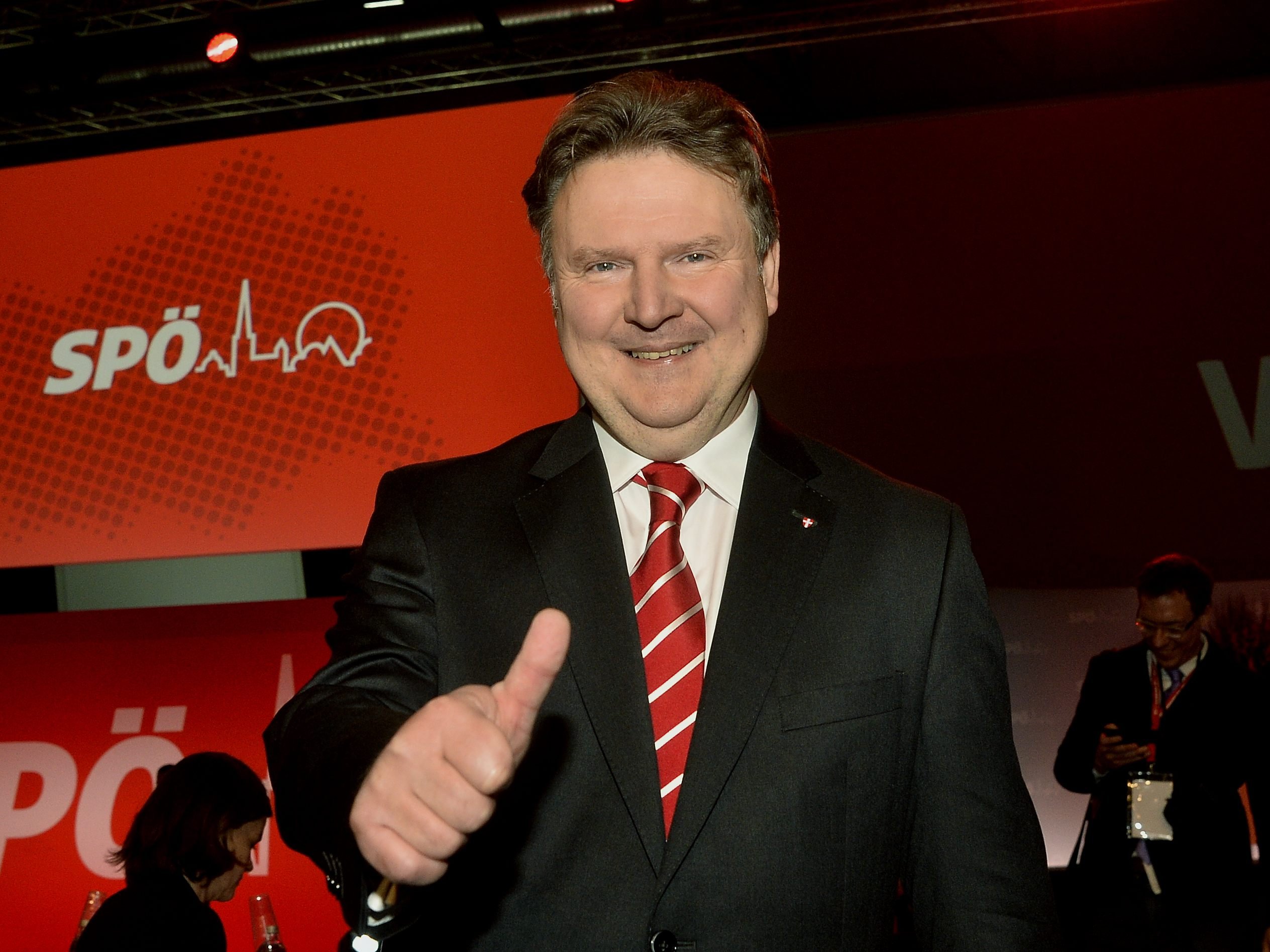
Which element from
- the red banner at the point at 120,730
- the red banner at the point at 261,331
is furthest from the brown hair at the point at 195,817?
the red banner at the point at 120,730

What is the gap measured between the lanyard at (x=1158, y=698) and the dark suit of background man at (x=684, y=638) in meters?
2.81

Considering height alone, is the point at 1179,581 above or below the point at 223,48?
below

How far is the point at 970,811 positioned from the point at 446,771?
2.52 ft

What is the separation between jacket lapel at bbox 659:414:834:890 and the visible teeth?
0.58 feet

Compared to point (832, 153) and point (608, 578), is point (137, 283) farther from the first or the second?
point (608, 578)

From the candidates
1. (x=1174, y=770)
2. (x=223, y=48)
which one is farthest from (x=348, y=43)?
(x=1174, y=770)

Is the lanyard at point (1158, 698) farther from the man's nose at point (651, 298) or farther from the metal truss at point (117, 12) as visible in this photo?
the metal truss at point (117, 12)

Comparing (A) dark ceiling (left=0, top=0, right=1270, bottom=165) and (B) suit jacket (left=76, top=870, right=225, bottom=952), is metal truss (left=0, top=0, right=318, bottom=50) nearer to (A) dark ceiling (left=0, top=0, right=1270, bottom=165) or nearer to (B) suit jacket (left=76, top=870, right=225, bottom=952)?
(A) dark ceiling (left=0, top=0, right=1270, bottom=165)

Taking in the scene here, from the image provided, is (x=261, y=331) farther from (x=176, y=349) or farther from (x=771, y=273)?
(x=771, y=273)

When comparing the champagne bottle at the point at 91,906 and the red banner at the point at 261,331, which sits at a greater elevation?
the red banner at the point at 261,331

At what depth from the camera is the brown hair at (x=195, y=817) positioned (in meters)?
3.26

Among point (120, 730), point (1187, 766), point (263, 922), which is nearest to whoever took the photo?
point (263, 922)

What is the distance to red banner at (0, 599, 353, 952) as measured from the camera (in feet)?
14.7

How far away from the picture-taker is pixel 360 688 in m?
1.38
